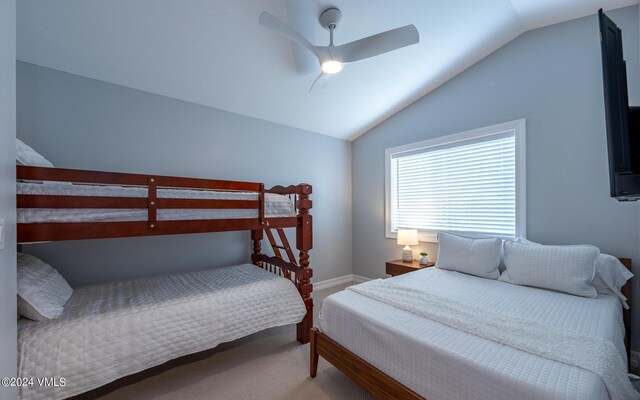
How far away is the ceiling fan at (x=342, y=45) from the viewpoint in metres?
1.67

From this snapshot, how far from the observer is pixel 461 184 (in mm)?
3080

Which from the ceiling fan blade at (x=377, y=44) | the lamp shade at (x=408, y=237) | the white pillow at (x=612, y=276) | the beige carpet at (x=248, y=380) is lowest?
the beige carpet at (x=248, y=380)

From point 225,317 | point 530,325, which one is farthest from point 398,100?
point 225,317

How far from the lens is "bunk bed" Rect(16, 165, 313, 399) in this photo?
1354 mm

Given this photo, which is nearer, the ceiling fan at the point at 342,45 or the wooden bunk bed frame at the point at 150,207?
the wooden bunk bed frame at the point at 150,207

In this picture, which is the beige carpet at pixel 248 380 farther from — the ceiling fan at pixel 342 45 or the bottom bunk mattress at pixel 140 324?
the ceiling fan at pixel 342 45

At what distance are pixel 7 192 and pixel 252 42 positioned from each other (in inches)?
76.5

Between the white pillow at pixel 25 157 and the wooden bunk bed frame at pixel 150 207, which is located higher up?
the white pillow at pixel 25 157

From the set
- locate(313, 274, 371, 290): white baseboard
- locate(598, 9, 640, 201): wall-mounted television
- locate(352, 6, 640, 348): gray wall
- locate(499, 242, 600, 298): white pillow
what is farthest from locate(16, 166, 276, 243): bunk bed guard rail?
locate(352, 6, 640, 348): gray wall

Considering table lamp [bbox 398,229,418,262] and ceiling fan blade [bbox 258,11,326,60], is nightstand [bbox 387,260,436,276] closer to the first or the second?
table lamp [bbox 398,229,418,262]

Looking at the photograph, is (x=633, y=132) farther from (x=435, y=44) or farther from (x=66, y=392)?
(x=66, y=392)

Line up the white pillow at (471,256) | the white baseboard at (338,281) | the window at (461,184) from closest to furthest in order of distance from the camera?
the white pillow at (471,256)
the window at (461,184)
the white baseboard at (338,281)

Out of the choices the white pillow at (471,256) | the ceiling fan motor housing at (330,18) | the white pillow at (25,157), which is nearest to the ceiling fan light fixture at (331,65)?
the ceiling fan motor housing at (330,18)

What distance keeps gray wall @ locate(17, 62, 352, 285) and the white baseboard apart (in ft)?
0.37
